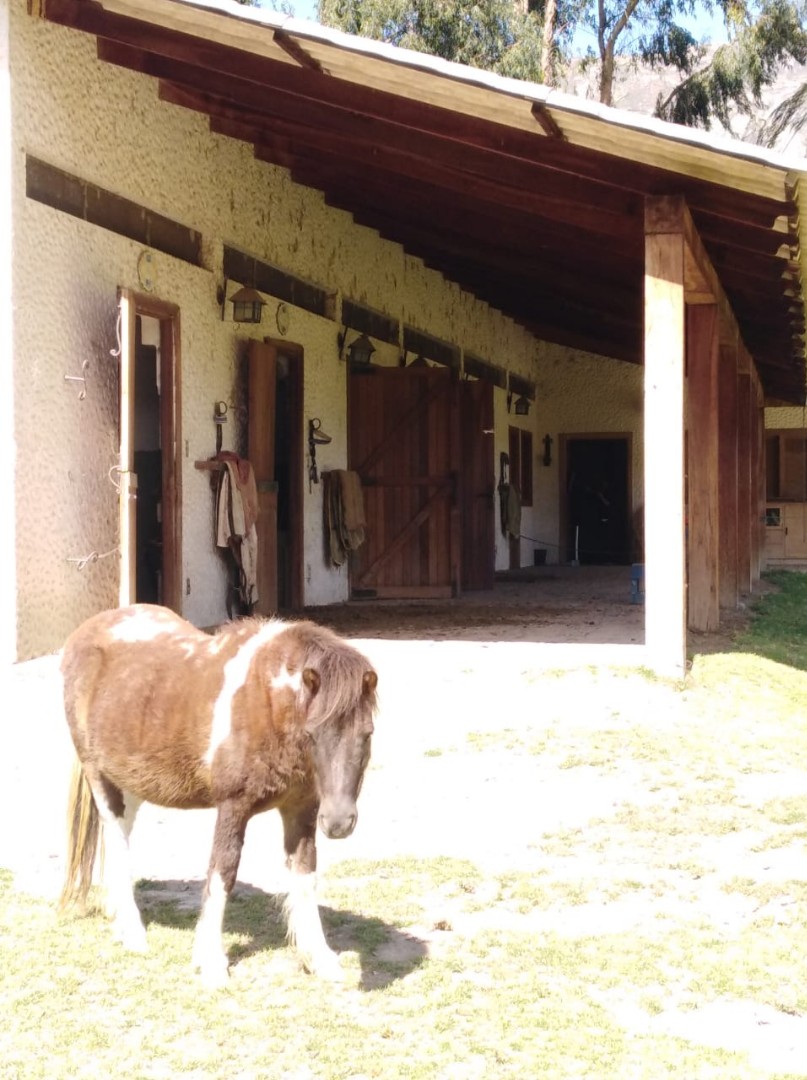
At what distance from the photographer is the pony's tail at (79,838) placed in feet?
12.8

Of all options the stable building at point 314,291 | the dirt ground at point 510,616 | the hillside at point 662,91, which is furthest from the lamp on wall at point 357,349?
the hillside at point 662,91

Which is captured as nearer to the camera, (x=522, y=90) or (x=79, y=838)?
(x=79, y=838)

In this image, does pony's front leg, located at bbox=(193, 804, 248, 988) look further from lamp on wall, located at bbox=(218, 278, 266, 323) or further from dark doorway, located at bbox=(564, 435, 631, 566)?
dark doorway, located at bbox=(564, 435, 631, 566)

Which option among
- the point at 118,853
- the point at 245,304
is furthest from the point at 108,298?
the point at 118,853

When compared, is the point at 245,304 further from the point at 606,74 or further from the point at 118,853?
the point at 606,74

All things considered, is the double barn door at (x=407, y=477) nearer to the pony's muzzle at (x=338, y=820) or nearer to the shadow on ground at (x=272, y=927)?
the shadow on ground at (x=272, y=927)

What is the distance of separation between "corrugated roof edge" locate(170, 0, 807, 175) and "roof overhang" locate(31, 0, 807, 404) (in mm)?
11

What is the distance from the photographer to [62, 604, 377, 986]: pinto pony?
10.6 ft

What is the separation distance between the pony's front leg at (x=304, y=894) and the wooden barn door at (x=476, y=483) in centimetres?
1085

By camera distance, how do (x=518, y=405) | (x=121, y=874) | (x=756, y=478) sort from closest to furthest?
(x=121, y=874) < (x=756, y=478) < (x=518, y=405)

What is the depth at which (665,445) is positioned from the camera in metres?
7.41

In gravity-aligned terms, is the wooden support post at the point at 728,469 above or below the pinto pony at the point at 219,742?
above

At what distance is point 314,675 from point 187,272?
22.8 feet

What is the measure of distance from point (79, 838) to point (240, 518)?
604 centimetres
